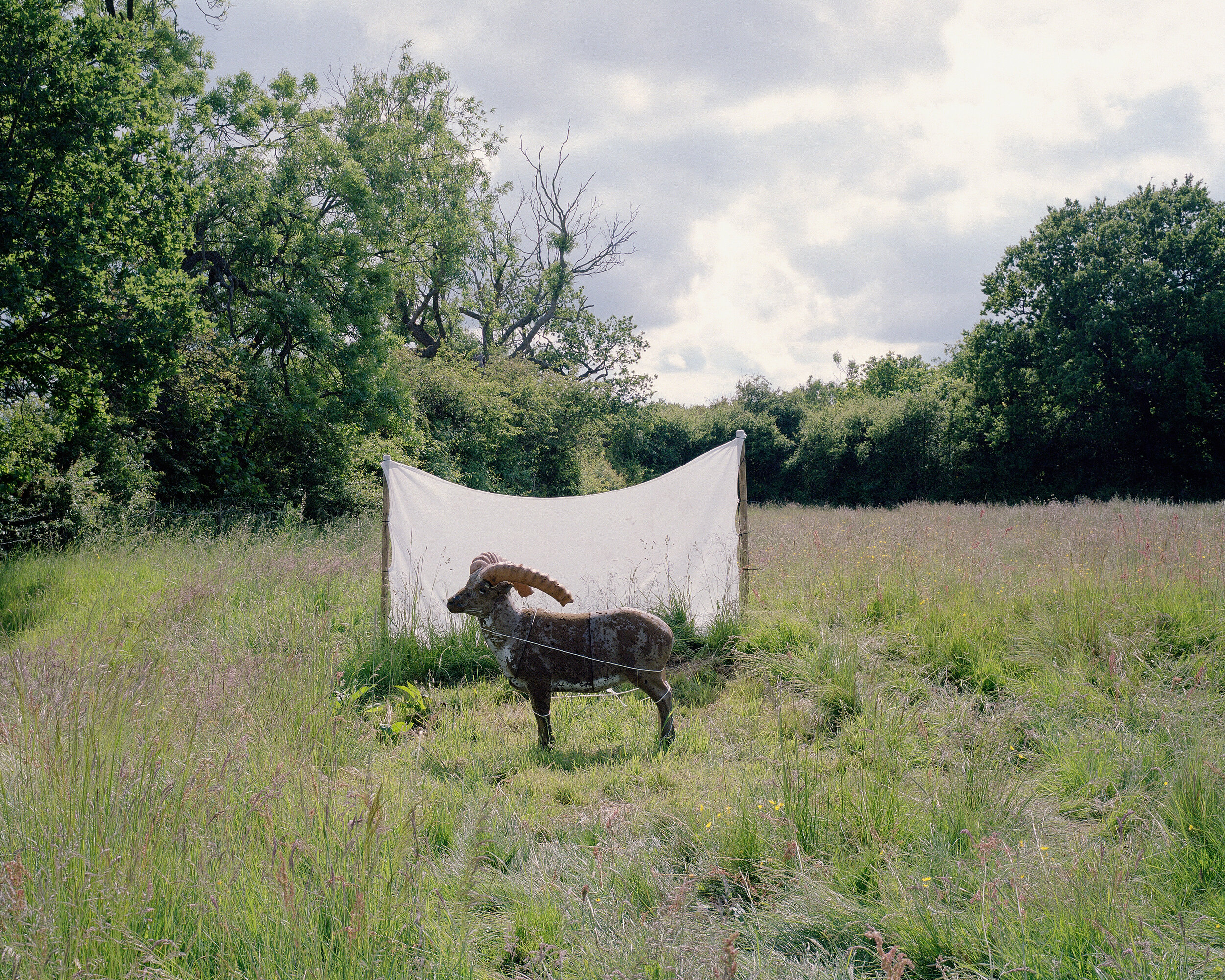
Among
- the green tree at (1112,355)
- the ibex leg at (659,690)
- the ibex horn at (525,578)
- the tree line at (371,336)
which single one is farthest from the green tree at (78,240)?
the green tree at (1112,355)

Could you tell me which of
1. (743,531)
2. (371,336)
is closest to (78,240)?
(371,336)

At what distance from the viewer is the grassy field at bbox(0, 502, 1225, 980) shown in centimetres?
175

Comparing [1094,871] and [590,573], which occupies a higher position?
[590,573]

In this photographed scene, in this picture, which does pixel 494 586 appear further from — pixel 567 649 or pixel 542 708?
pixel 542 708

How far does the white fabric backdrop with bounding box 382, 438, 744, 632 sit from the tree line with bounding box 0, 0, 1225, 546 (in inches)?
228

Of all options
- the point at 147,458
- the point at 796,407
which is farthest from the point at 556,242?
the point at 147,458

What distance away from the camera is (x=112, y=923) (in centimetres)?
A: 167

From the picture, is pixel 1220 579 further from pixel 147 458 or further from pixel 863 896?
pixel 147 458

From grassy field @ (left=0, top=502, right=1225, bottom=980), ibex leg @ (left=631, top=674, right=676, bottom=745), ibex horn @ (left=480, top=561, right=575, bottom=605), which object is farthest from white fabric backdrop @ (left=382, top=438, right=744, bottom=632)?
ibex leg @ (left=631, top=674, right=676, bottom=745)

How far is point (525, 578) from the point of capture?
3854 mm

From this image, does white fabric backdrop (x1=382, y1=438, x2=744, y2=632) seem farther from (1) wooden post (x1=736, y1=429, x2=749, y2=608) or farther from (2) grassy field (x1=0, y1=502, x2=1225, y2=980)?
(2) grassy field (x1=0, y1=502, x2=1225, y2=980)

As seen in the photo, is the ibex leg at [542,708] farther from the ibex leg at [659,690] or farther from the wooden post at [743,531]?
the wooden post at [743,531]

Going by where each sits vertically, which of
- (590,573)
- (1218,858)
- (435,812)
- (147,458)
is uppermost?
(147,458)

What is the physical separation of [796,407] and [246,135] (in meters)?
22.3
